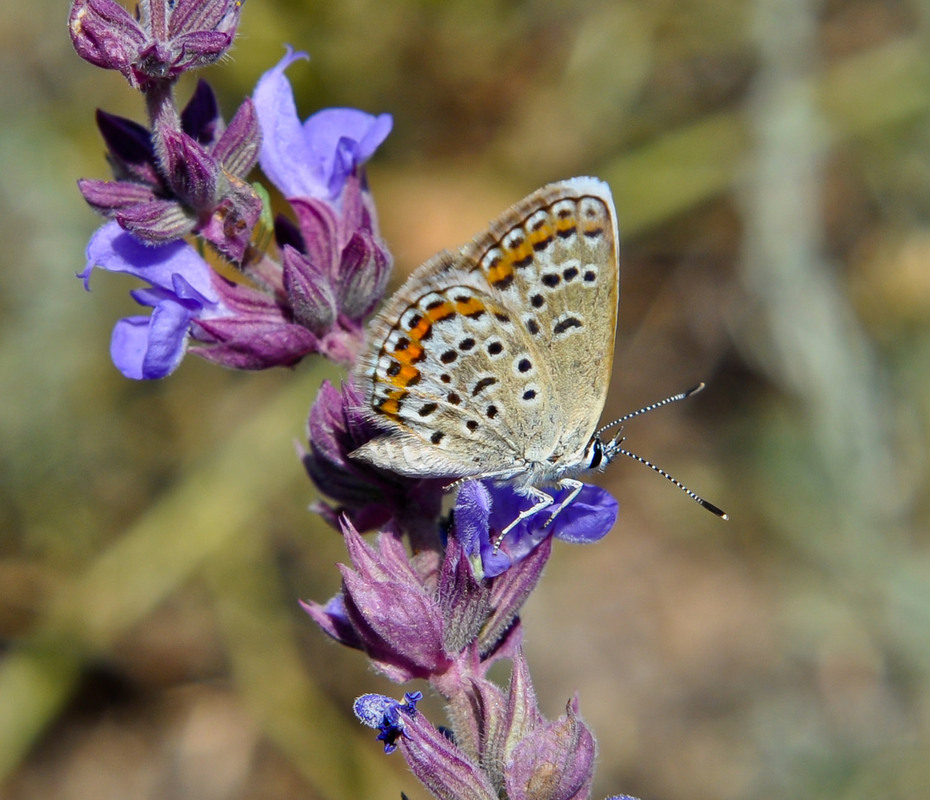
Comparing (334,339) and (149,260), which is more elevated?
(149,260)

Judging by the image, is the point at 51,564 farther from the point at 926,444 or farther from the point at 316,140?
the point at 926,444

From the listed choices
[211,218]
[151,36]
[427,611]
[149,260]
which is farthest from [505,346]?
[151,36]

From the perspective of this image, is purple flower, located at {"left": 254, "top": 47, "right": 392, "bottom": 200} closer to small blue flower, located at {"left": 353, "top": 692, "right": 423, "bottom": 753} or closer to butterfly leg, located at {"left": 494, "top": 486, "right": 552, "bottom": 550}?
butterfly leg, located at {"left": 494, "top": 486, "right": 552, "bottom": 550}

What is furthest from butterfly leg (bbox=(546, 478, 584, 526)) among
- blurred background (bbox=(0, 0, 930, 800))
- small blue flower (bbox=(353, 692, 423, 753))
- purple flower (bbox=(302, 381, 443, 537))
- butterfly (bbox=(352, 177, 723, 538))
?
blurred background (bbox=(0, 0, 930, 800))

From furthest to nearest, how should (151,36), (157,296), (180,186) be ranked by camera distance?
(157,296) < (180,186) < (151,36)

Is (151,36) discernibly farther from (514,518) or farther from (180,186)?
(514,518)

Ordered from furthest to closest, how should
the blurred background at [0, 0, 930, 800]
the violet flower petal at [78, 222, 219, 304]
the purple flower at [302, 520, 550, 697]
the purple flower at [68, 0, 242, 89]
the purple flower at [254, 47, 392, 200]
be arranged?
the blurred background at [0, 0, 930, 800] < the purple flower at [254, 47, 392, 200] < the violet flower petal at [78, 222, 219, 304] < the purple flower at [302, 520, 550, 697] < the purple flower at [68, 0, 242, 89]

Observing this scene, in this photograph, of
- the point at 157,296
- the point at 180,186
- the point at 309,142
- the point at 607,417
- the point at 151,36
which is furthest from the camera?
the point at 607,417
